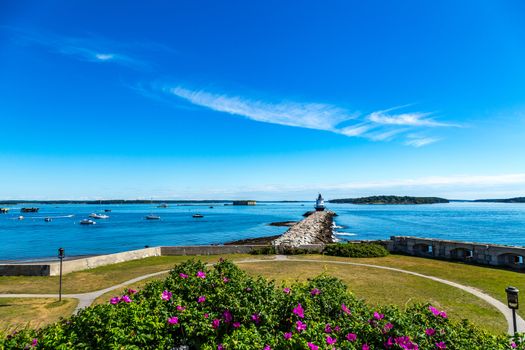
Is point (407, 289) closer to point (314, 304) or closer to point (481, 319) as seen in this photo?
point (481, 319)

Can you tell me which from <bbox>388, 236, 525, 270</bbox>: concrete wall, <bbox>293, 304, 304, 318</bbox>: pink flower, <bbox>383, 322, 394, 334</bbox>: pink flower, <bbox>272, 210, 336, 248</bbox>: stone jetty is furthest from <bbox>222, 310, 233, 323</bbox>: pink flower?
<bbox>388, 236, 525, 270</bbox>: concrete wall

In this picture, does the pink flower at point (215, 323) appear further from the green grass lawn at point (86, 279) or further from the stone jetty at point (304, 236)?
the stone jetty at point (304, 236)

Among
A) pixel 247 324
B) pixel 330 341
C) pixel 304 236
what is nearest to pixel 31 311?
pixel 247 324

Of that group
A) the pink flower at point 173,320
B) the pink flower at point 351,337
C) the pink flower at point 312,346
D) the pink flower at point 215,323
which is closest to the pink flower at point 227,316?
the pink flower at point 215,323

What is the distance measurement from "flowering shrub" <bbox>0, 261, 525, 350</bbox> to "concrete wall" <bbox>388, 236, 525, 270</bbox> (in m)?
17.6

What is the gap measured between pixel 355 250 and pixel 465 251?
7773 millimetres

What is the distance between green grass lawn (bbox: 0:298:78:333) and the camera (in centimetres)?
1039

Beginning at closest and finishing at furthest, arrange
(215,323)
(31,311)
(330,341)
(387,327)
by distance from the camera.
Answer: (330,341) < (387,327) < (215,323) < (31,311)

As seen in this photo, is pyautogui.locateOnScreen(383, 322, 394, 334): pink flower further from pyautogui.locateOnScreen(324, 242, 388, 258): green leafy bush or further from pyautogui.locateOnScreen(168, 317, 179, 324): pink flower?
pyautogui.locateOnScreen(324, 242, 388, 258): green leafy bush

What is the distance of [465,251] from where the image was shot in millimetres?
21453

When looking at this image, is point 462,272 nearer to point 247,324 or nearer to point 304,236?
point 247,324

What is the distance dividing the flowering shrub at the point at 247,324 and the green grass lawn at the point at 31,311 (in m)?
6.44

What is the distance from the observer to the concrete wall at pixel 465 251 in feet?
62.7

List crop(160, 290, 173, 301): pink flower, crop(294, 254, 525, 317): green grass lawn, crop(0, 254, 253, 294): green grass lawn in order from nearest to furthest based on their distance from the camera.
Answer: crop(160, 290, 173, 301): pink flower
crop(294, 254, 525, 317): green grass lawn
crop(0, 254, 253, 294): green grass lawn
